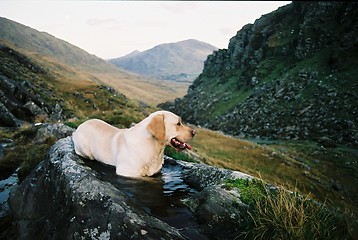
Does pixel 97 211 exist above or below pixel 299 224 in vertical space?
below

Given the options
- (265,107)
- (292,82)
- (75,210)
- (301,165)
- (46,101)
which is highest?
(292,82)

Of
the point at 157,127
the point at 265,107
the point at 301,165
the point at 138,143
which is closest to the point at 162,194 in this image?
the point at 138,143

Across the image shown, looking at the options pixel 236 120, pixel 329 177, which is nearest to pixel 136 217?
pixel 329 177

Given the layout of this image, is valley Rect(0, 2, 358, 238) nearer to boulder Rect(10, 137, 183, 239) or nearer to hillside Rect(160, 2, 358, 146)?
hillside Rect(160, 2, 358, 146)

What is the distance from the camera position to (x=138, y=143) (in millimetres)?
7551

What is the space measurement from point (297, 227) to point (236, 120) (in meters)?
71.2

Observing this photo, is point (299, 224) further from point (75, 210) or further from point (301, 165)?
point (301, 165)

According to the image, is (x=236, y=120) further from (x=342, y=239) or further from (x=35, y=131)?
(x=342, y=239)

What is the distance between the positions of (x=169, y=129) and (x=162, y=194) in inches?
71.6

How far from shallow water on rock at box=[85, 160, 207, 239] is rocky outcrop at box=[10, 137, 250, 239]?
172 mm

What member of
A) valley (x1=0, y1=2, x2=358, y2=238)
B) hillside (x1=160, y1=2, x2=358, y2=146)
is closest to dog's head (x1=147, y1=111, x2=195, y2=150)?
valley (x1=0, y1=2, x2=358, y2=238)

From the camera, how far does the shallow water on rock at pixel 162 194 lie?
5.36m

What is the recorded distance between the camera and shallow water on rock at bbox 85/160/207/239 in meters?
5.36

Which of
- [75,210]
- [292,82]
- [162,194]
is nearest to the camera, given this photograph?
[75,210]
